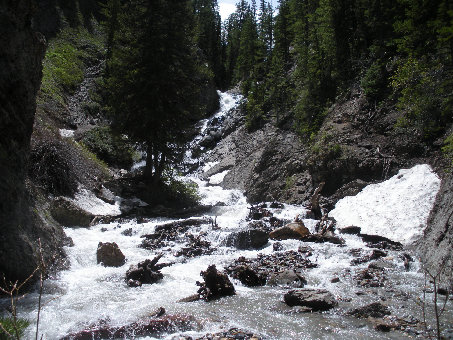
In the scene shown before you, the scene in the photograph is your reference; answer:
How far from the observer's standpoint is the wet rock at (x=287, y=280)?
7.95 m

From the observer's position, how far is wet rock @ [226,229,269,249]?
11.2 m

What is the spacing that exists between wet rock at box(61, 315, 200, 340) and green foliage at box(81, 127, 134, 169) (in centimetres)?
1723

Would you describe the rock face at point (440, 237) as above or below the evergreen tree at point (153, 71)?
below

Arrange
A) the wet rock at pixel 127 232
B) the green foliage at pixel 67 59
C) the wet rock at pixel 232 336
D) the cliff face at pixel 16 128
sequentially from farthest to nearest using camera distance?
the green foliage at pixel 67 59 < the wet rock at pixel 127 232 < the cliff face at pixel 16 128 < the wet rock at pixel 232 336

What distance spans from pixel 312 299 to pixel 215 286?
200cm

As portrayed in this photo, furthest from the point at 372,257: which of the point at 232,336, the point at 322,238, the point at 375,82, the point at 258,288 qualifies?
the point at 375,82

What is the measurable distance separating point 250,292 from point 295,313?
1.38 metres

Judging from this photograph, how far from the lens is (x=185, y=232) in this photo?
1291cm

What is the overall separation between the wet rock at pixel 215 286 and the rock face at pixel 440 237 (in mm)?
4462

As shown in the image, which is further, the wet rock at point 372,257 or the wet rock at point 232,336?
the wet rock at point 372,257

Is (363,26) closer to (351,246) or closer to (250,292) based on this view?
(351,246)

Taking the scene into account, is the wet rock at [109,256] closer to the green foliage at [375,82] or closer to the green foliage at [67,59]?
the green foliage at [375,82]

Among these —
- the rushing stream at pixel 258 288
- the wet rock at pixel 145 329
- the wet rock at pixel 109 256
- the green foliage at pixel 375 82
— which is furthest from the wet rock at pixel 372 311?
the green foliage at pixel 375 82

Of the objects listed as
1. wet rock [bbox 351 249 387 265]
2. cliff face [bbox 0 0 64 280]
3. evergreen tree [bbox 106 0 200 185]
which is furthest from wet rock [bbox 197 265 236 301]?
evergreen tree [bbox 106 0 200 185]
